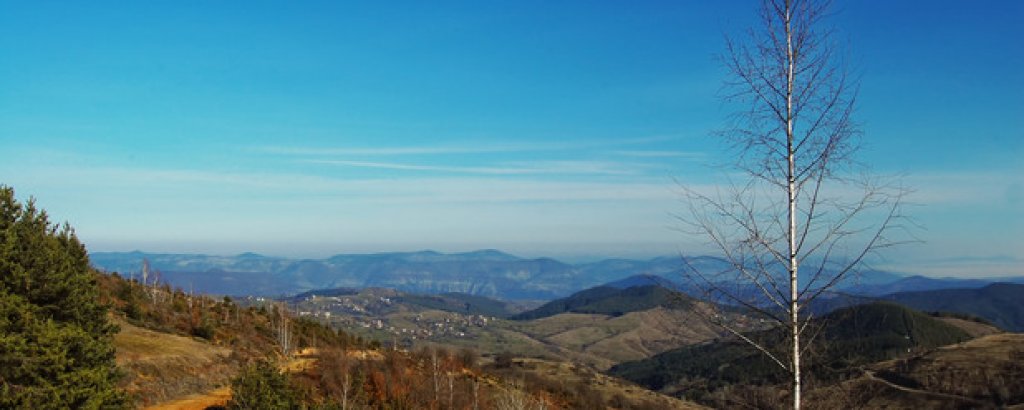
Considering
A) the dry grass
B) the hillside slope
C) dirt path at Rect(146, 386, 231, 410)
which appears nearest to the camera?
dirt path at Rect(146, 386, 231, 410)

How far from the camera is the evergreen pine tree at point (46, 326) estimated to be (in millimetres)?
16688

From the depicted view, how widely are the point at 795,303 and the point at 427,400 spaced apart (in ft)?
112

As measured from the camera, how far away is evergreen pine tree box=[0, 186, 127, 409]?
657 inches

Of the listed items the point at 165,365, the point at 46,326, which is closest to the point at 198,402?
the point at 165,365

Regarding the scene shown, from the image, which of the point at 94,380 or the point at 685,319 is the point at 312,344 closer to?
the point at 94,380

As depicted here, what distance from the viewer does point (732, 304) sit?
8.10m

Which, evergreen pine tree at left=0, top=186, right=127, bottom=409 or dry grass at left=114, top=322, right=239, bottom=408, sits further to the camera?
dry grass at left=114, top=322, right=239, bottom=408

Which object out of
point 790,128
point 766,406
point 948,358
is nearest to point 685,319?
point 766,406

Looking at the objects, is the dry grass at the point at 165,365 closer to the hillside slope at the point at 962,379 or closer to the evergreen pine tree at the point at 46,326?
the evergreen pine tree at the point at 46,326

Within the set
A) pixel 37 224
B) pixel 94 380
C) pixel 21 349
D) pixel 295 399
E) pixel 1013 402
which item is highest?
pixel 37 224

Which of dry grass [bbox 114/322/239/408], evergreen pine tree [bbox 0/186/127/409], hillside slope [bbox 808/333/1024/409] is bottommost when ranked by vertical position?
hillside slope [bbox 808/333/1024/409]

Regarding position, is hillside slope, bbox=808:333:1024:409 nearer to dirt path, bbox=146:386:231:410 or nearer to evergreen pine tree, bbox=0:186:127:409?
dirt path, bbox=146:386:231:410

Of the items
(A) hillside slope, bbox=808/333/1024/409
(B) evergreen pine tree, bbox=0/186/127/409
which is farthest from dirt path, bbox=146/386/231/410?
(A) hillside slope, bbox=808/333/1024/409

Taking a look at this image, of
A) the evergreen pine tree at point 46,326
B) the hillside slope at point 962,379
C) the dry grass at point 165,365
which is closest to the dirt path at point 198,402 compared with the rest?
the dry grass at point 165,365
